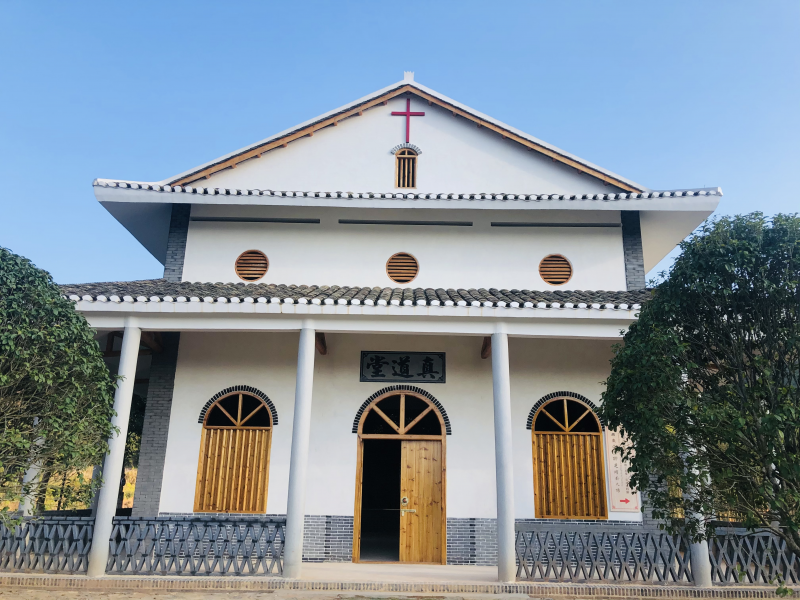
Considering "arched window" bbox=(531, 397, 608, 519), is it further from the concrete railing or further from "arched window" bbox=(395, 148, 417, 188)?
"arched window" bbox=(395, 148, 417, 188)

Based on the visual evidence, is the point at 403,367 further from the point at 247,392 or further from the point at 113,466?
the point at 113,466

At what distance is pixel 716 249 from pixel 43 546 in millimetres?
8778

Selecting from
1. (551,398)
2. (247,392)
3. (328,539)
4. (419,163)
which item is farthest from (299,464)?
(419,163)

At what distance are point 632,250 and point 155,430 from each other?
9129 millimetres

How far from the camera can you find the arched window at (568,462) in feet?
33.4

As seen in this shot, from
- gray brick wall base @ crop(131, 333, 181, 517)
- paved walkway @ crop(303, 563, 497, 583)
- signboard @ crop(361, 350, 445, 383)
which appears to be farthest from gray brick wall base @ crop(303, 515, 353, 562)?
gray brick wall base @ crop(131, 333, 181, 517)

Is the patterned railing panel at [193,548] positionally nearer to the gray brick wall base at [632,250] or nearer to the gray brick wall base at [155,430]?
the gray brick wall base at [155,430]

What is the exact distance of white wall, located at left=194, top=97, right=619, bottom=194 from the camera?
1228 cm

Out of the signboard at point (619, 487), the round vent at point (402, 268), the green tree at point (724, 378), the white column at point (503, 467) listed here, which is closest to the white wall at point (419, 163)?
the round vent at point (402, 268)

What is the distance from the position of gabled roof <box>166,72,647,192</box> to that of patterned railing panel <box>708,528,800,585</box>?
256 inches

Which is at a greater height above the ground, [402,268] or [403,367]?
[402,268]

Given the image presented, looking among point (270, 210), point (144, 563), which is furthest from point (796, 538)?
point (270, 210)

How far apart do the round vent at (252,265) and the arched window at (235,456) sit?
7.36 feet

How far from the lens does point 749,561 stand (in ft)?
26.0
